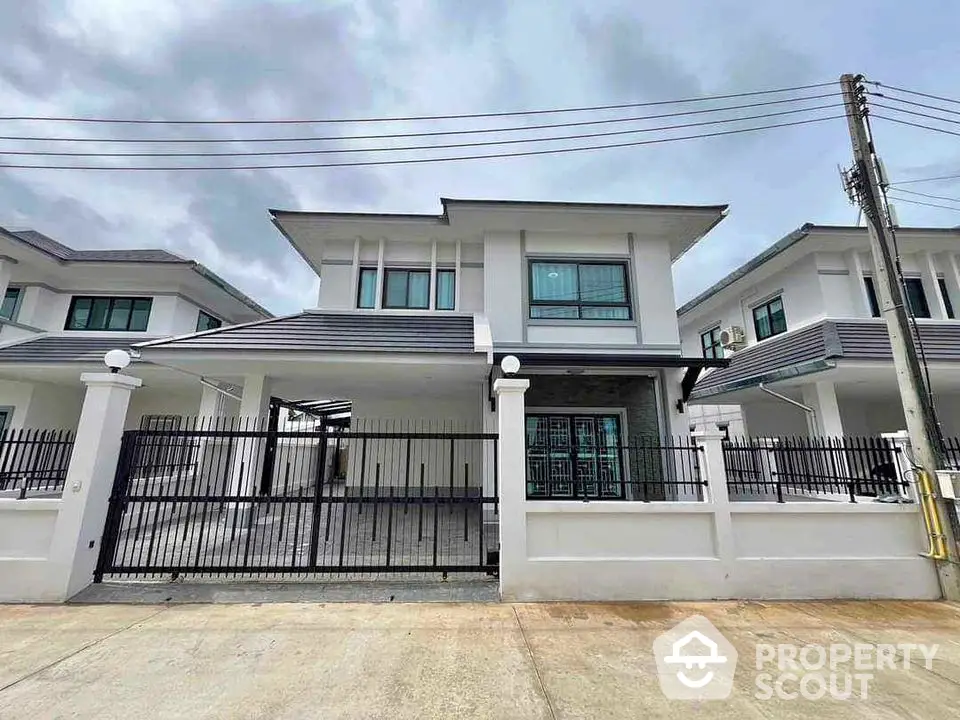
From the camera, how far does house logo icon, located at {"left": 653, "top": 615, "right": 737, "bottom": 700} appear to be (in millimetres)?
2713

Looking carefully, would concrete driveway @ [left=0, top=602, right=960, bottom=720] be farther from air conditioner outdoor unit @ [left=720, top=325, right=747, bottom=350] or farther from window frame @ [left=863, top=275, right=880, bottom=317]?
air conditioner outdoor unit @ [left=720, top=325, right=747, bottom=350]

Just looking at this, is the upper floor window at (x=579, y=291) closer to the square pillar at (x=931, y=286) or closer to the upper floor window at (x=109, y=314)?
the square pillar at (x=931, y=286)

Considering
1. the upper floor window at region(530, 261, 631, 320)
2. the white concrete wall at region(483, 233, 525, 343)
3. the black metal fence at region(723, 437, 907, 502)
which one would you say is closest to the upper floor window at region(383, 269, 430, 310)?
the white concrete wall at region(483, 233, 525, 343)

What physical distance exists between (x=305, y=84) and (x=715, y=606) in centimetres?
985

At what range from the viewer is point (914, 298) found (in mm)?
9336

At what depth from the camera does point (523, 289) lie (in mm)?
8555

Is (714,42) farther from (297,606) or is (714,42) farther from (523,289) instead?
(297,606)

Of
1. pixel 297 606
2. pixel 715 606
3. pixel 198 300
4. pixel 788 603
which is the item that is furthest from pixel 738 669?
pixel 198 300

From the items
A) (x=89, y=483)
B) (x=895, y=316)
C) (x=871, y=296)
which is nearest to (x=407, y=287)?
(x=89, y=483)

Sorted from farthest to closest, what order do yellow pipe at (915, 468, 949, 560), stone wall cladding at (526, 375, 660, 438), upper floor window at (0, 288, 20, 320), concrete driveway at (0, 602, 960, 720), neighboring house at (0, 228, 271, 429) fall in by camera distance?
1. upper floor window at (0, 288, 20, 320)
2. neighboring house at (0, 228, 271, 429)
3. stone wall cladding at (526, 375, 660, 438)
4. yellow pipe at (915, 468, 949, 560)
5. concrete driveway at (0, 602, 960, 720)

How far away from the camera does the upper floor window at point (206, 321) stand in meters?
11.6

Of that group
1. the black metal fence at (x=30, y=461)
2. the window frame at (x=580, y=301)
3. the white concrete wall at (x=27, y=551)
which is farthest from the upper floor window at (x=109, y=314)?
the window frame at (x=580, y=301)

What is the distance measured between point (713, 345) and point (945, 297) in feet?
16.5

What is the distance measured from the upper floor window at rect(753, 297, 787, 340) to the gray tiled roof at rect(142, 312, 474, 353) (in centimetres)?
801
